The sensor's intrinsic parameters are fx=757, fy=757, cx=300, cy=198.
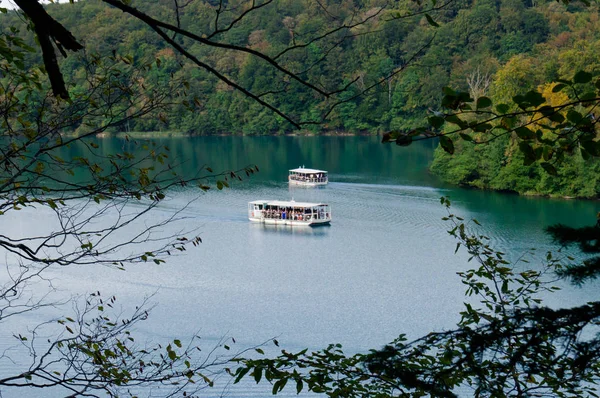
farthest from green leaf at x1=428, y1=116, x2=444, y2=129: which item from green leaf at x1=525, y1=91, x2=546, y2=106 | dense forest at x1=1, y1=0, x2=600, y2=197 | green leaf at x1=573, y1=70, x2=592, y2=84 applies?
dense forest at x1=1, y1=0, x2=600, y2=197

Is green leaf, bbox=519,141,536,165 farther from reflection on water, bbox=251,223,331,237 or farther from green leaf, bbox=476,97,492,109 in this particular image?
reflection on water, bbox=251,223,331,237

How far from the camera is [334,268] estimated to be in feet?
54.5

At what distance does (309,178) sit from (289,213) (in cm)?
702

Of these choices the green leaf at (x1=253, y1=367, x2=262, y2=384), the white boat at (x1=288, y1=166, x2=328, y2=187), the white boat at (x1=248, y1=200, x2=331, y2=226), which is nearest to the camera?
the green leaf at (x1=253, y1=367, x2=262, y2=384)

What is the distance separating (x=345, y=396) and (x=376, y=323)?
9670 millimetres

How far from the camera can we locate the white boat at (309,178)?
29062mm

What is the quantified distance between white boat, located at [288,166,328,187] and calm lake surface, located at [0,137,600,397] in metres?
0.58

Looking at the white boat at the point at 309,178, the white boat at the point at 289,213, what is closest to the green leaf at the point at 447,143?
the white boat at the point at 289,213

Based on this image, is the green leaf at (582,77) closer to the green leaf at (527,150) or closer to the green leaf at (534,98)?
the green leaf at (534,98)

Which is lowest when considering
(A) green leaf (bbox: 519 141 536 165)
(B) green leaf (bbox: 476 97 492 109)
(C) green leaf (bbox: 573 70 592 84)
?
(A) green leaf (bbox: 519 141 536 165)

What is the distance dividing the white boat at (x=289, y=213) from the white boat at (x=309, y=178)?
19.9 feet

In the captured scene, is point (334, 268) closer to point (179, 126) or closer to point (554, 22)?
point (179, 126)

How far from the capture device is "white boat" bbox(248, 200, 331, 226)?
2191 centimetres

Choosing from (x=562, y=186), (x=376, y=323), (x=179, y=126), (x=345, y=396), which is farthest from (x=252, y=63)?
(x=345, y=396)
